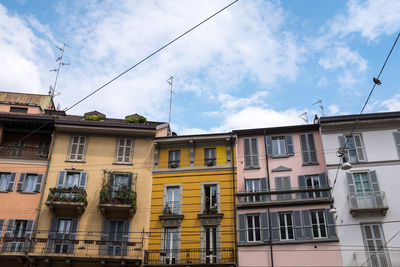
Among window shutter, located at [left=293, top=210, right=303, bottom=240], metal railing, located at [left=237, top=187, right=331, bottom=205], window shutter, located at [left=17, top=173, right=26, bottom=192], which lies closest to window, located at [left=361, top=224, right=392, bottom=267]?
metal railing, located at [left=237, top=187, right=331, bottom=205]

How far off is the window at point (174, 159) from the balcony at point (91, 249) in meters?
5.76

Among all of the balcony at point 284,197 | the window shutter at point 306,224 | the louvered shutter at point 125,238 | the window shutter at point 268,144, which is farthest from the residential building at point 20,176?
the window shutter at point 306,224

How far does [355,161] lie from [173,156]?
12037mm

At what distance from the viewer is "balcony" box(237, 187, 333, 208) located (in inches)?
1019

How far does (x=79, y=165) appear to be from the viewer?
2875cm

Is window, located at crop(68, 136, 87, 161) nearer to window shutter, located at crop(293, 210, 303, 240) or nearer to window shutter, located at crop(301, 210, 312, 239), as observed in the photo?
→ window shutter, located at crop(293, 210, 303, 240)

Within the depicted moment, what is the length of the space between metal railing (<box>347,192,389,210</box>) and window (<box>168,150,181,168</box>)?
11.4 m

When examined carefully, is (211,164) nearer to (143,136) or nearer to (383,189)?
(143,136)

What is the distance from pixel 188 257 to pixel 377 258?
10.9m

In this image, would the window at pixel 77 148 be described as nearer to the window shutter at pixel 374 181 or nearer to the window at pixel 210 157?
the window at pixel 210 157

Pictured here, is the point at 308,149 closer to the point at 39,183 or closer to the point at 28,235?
the point at 39,183

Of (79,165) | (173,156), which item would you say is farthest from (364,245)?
(79,165)

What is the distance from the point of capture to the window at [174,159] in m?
29.0

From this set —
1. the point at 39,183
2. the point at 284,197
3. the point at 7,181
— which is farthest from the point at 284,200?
the point at 7,181
